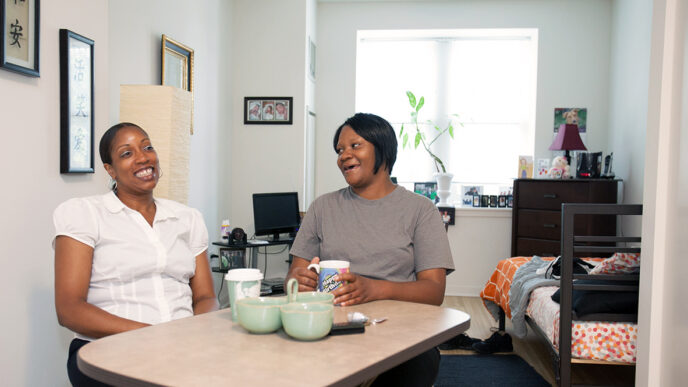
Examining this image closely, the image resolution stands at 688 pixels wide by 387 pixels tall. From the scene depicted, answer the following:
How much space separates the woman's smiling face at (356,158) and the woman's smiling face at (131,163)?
61 cm

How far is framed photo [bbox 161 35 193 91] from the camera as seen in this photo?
353cm

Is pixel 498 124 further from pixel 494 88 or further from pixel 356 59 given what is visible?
pixel 356 59

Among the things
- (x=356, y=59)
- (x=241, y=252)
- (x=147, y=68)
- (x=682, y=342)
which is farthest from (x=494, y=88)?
(x=682, y=342)

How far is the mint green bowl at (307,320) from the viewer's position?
4.04ft

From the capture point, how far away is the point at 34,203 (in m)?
2.04

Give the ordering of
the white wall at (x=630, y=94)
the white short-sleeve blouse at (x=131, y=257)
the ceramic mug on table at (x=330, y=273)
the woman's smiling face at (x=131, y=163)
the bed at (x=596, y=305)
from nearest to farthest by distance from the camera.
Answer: the ceramic mug on table at (x=330, y=273)
the white short-sleeve blouse at (x=131, y=257)
the woman's smiling face at (x=131, y=163)
the bed at (x=596, y=305)
the white wall at (x=630, y=94)

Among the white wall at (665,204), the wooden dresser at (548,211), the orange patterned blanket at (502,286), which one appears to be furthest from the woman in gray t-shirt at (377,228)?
the wooden dresser at (548,211)

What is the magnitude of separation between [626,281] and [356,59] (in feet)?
12.0

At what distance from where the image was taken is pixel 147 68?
337cm

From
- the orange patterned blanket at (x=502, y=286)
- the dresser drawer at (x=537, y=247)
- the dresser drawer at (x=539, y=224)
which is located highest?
the dresser drawer at (x=539, y=224)

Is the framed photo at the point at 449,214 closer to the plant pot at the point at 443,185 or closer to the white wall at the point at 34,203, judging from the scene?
the plant pot at the point at 443,185

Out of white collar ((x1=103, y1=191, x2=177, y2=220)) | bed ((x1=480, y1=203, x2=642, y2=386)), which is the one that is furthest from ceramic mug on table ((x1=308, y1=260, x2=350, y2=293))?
bed ((x1=480, y1=203, x2=642, y2=386))

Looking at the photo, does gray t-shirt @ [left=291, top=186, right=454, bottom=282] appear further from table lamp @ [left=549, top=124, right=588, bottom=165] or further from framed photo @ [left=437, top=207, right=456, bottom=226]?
framed photo @ [left=437, top=207, right=456, bottom=226]

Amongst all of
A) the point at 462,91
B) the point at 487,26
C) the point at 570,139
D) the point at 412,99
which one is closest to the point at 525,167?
the point at 570,139
